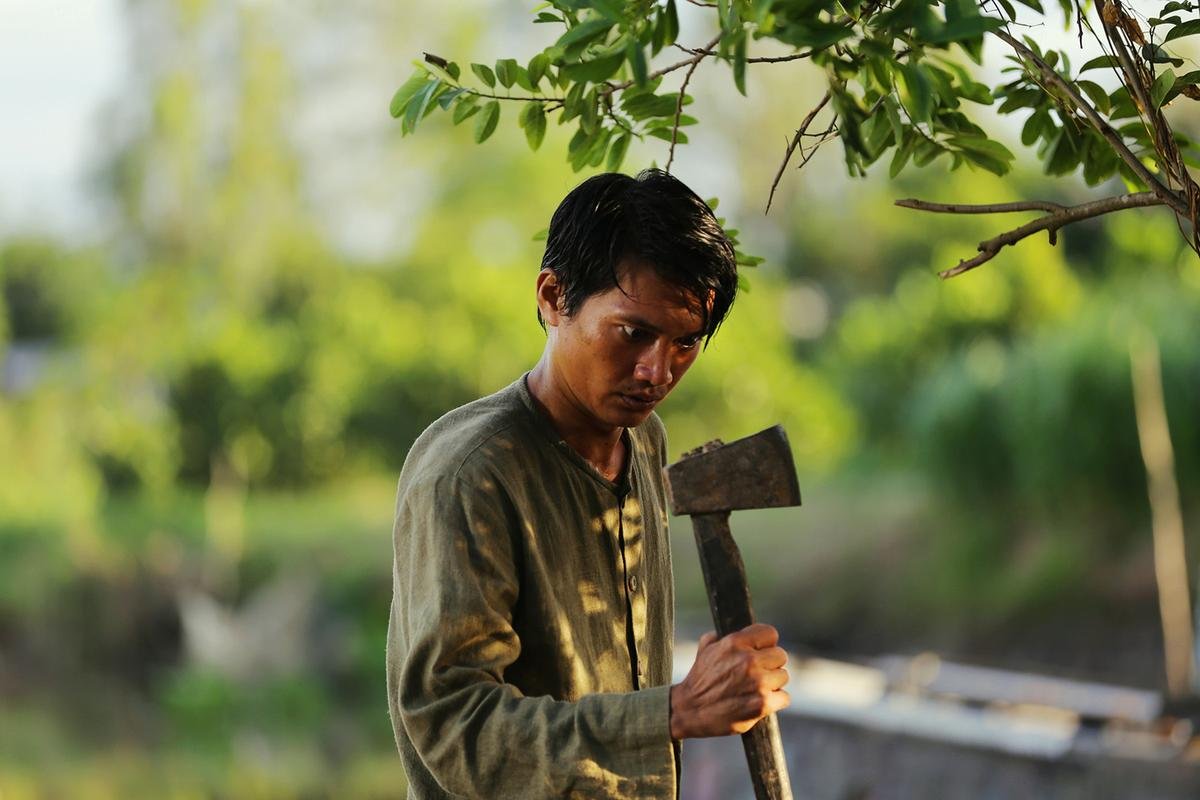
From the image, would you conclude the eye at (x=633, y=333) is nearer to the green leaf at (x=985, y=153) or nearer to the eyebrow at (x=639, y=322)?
the eyebrow at (x=639, y=322)

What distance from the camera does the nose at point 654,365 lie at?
4.42 ft

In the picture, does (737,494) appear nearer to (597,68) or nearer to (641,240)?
(641,240)

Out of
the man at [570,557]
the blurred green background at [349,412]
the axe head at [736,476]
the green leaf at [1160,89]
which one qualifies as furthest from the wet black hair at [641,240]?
the blurred green background at [349,412]

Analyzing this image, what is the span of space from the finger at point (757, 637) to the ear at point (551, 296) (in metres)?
0.34

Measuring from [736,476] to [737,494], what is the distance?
0.05ft

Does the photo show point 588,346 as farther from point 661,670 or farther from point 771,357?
point 771,357

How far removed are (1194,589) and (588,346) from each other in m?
7.29

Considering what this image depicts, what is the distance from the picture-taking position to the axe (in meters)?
1.41

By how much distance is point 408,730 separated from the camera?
4.27 feet

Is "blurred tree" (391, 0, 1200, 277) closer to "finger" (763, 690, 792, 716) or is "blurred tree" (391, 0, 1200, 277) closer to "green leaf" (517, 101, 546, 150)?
"green leaf" (517, 101, 546, 150)

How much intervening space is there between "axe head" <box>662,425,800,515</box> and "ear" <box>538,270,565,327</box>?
18 centimetres

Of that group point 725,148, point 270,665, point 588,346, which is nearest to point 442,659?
point 588,346

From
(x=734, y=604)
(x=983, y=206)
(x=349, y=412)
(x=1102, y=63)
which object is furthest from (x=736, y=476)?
(x=349, y=412)

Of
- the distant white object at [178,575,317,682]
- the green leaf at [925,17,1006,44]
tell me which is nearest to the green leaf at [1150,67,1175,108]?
the green leaf at [925,17,1006,44]
